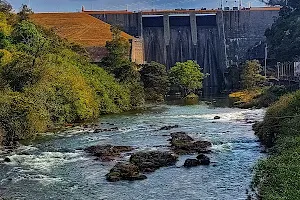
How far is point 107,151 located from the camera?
2794 cm

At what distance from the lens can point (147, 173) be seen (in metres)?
23.3

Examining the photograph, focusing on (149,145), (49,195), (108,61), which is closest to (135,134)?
(149,145)

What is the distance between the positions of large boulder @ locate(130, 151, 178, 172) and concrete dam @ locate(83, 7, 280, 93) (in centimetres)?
5665

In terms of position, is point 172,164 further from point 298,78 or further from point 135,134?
point 298,78

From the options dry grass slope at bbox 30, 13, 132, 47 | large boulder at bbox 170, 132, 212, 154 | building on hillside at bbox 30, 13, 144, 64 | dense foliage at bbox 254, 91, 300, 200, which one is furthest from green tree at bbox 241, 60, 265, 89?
dense foliage at bbox 254, 91, 300, 200

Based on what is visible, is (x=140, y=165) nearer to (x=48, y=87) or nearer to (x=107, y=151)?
(x=107, y=151)

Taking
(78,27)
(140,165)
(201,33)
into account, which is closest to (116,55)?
(78,27)

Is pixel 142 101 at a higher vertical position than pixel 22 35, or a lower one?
lower

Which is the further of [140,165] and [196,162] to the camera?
[196,162]

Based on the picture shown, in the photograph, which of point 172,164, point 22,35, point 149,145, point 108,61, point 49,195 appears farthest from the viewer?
point 108,61

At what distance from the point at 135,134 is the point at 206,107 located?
1903 centimetres

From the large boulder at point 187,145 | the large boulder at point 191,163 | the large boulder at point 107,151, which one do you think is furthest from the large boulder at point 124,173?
the large boulder at point 187,145

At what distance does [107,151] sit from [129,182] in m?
6.52

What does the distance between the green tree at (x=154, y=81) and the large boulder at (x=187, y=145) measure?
93.3 ft
